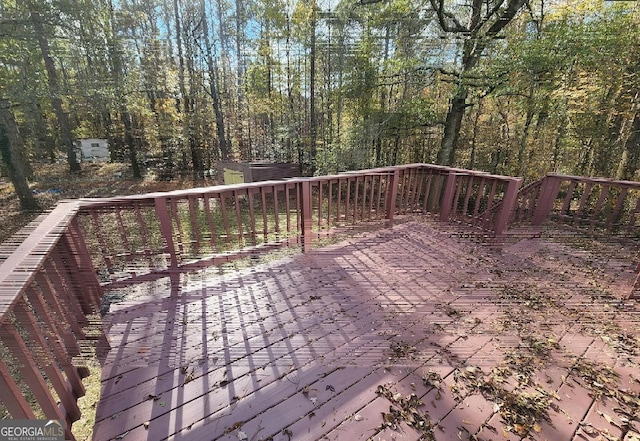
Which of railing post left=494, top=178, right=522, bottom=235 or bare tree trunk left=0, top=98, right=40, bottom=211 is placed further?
bare tree trunk left=0, top=98, right=40, bottom=211

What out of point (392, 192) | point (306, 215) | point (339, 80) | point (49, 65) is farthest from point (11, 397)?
point (49, 65)

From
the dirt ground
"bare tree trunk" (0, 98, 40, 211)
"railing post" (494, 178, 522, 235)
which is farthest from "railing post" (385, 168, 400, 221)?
"bare tree trunk" (0, 98, 40, 211)

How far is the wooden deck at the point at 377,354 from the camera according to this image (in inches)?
61.9

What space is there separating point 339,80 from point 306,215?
8009 mm

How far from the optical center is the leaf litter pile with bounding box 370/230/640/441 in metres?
1.57

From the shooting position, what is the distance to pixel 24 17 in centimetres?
667

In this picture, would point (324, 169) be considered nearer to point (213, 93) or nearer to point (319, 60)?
point (319, 60)

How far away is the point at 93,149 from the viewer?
16.3 metres

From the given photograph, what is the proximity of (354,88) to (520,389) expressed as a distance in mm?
9075

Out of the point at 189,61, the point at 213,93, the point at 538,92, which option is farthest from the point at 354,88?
the point at 189,61

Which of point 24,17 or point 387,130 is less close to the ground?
point 24,17

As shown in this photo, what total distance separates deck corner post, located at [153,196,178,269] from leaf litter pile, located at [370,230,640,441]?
210cm

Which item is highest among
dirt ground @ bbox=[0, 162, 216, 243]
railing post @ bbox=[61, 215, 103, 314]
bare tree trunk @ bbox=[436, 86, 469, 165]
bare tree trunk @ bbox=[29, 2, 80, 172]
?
bare tree trunk @ bbox=[29, 2, 80, 172]

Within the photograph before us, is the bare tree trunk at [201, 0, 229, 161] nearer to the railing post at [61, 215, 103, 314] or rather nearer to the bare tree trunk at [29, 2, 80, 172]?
the bare tree trunk at [29, 2, 80, 172]
